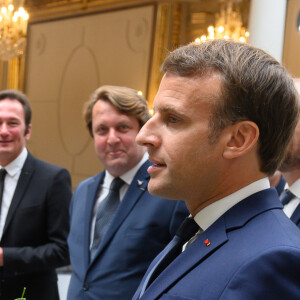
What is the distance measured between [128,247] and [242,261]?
1.15 metres

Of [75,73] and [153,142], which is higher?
[75,73]

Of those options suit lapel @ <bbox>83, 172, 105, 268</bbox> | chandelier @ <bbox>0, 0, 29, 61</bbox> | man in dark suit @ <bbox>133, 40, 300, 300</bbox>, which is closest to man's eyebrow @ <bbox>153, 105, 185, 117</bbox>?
man in dark suit @ <bbox>133, 40, 300, 300</bbox>

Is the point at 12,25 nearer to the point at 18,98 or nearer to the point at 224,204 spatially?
the point at 18,98

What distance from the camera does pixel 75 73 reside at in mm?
9258

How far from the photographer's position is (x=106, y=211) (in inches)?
92.6

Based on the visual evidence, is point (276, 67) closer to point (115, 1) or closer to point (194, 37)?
point (194, 37)

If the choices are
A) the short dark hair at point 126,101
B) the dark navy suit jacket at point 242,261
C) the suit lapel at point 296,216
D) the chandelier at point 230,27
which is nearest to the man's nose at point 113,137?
the short dark hair at point 126,101

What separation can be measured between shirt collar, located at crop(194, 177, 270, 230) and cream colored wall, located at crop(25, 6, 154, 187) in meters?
6.89

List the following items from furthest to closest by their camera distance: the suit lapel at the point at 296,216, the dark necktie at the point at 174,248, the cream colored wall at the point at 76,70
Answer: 1. the cream colored wall at the point at 76,70
2. the suit lapel at the point at 296,216
3. the dark necktie at the point at 174,248

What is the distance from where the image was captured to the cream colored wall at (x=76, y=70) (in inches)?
328

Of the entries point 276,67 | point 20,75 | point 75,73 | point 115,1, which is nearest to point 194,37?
point 115,1

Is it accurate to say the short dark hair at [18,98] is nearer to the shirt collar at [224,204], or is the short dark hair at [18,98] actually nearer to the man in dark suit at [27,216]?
the man in dark suit at [27,216]

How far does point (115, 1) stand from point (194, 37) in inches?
60.2

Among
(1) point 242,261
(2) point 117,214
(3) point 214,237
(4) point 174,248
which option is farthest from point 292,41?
(1) point 242,261
